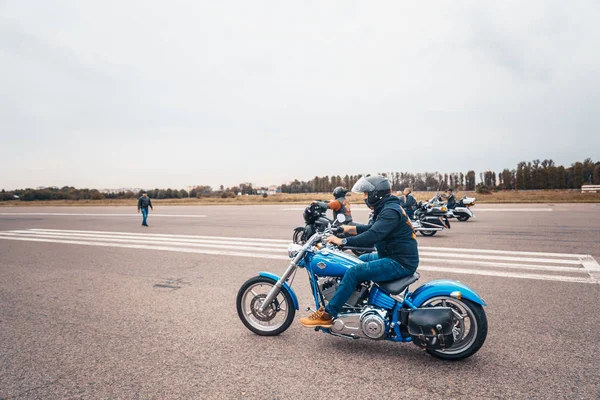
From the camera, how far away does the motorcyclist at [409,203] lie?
1380 cm

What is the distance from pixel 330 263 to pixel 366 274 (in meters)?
0.42

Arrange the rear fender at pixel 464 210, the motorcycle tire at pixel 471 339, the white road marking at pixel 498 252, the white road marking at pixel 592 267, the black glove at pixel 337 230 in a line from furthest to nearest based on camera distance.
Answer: the rear fender at pixel 464 210 → the white road marking at pixel 498 252 → the white road marking at pixel 592 267 → the black glove at pixel 337 230 → the motorcycle tire at pixel 471 339

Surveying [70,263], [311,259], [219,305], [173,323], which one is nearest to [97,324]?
[173,323]

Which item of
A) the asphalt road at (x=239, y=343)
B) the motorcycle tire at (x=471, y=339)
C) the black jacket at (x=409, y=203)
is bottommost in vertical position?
the asphalt road at (x=239, y=343)

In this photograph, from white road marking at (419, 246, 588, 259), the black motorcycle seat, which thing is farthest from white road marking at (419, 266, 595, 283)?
the black motorcycle seat

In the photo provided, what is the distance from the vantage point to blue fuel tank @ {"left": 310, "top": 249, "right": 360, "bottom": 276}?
12.7ft

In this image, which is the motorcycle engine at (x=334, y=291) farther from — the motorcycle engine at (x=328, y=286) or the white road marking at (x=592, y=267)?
the white road marking at (x=592, y=267)

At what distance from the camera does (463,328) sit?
11.8 feet

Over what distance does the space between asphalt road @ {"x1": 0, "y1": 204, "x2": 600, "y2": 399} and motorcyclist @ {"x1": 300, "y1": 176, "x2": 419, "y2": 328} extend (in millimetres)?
613

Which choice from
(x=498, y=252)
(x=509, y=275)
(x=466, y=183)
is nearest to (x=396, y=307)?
(x=509, y=275)

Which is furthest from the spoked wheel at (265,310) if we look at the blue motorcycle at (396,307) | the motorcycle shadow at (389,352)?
the motorcycle shadow at (389,352)

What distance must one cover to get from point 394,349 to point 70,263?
8.54m

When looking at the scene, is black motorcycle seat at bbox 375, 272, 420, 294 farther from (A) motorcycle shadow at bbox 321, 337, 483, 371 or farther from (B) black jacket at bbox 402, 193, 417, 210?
(B) black jacket at bbox 402, 193, 417, 210

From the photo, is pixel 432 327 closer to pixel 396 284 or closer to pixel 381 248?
pixel 396 284
